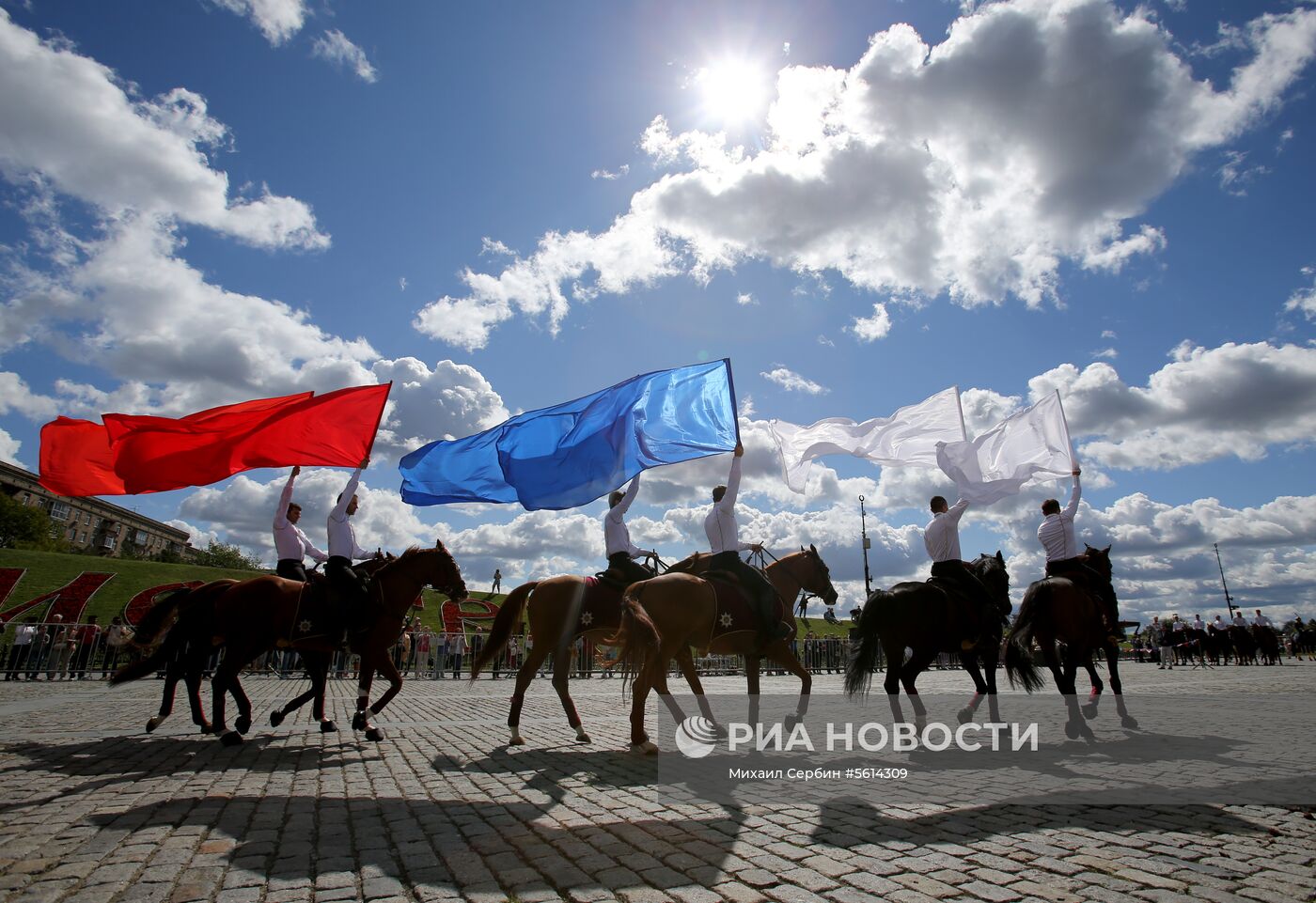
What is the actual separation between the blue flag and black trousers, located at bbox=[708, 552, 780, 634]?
1.37 metres

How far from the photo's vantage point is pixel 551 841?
4.20 meters

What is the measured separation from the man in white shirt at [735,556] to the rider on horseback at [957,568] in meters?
2.22

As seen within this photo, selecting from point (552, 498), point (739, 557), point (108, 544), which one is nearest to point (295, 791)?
point (552, 498)

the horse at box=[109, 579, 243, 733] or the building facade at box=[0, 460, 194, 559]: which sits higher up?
the building facade at box=[0, 460, 194, 559]

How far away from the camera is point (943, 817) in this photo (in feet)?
15.3

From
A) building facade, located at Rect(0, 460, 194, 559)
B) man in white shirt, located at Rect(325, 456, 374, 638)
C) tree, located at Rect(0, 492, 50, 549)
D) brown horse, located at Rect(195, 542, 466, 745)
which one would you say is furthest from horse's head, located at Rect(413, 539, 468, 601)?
building facade, located at Rect(0, 460, 194, 559)

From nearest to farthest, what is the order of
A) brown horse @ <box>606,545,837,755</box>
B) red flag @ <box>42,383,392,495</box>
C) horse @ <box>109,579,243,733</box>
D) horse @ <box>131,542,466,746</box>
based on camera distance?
brown horse @ <box>606,545,837,755</box>
horse @ <box>131,542,466,746</box>
horse @ <box>109,579,243,733</box>
red flag @ <box>42,383,392,495</box>

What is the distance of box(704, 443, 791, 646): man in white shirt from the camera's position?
8.66 meters

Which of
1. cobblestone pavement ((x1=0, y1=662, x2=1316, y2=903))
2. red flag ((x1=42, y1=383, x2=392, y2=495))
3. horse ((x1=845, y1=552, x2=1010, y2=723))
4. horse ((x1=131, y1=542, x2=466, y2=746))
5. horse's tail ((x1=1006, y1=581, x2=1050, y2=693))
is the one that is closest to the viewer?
cobblestone pavement ((x1=0, y1=662, x2=1316, y2=903))

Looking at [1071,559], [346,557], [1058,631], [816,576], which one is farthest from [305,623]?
[1071,559]

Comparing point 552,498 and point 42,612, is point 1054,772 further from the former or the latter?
point 42,612

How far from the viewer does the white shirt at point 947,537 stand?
928cm

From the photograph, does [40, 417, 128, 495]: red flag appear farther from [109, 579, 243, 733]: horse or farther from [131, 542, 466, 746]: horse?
[131, 542, 466, 746]: horse

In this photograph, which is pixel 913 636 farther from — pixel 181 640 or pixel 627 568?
pixel 181 640
